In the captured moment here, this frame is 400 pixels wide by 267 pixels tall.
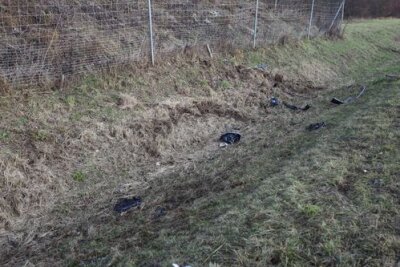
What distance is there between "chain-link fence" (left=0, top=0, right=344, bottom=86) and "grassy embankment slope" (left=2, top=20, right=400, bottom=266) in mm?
2750

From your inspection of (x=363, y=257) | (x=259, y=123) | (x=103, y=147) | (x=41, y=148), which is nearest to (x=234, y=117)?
(x=259, y=123)

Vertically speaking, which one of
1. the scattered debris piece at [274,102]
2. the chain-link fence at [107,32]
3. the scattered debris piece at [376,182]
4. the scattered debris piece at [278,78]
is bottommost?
the scattered debris piece at [274,102]

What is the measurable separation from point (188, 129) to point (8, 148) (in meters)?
2.75

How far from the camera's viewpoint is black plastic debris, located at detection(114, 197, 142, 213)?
439 centimetres

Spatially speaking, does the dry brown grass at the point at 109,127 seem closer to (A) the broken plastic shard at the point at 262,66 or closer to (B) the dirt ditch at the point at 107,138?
(B) the dirt ditch at the point at 107,138

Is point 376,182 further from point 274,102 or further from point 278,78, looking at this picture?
point 278,78

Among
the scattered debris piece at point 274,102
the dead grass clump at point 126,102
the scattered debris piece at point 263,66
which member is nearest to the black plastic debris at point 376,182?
the dead grass clump at point 126,102

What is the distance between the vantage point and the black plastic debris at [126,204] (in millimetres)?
4395

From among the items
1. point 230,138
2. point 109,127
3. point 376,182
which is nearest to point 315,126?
point 230,138

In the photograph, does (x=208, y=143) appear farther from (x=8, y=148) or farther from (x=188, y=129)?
(x=8, y=148)

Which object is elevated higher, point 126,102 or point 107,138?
point 126,102

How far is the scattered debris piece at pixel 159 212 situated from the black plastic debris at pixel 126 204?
359 millimetres

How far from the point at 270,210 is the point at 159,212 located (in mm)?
1274

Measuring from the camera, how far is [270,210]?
3.35 metres
